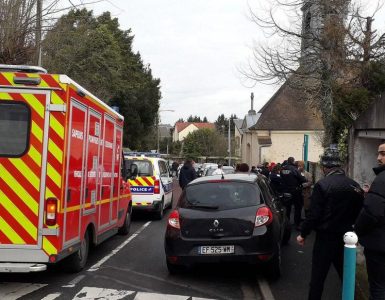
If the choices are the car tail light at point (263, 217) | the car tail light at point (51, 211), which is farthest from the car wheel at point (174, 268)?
the car tail light at point (51, 211)

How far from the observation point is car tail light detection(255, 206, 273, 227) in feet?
23.5

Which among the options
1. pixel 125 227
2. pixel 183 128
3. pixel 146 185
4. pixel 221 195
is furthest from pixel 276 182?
pixel 183 128

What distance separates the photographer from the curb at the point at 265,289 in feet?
21.0

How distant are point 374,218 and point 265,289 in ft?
9.55

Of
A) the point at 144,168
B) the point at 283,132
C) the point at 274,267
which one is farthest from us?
the point at 283,132

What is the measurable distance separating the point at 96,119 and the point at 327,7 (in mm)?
11691

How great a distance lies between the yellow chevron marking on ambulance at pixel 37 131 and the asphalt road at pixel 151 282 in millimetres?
1962

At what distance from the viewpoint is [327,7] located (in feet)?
56.2

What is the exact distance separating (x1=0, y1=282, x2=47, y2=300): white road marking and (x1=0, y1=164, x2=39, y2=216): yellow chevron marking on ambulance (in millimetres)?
1024

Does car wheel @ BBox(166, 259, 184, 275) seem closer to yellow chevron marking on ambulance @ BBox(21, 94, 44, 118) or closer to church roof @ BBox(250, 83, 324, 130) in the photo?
yellow chevron marking on ambulance @ BBox(21, 94, 44, 118)

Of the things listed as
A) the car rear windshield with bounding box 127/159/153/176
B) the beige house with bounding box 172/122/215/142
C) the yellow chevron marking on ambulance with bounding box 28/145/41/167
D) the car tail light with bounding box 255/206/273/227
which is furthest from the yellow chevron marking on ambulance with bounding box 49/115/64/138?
the beige house with bounding box 172/122/215/142

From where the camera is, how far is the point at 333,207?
5285 millimetres

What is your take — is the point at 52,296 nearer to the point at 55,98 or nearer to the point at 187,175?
the point at 55,98

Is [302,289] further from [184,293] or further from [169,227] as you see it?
[169,227]
